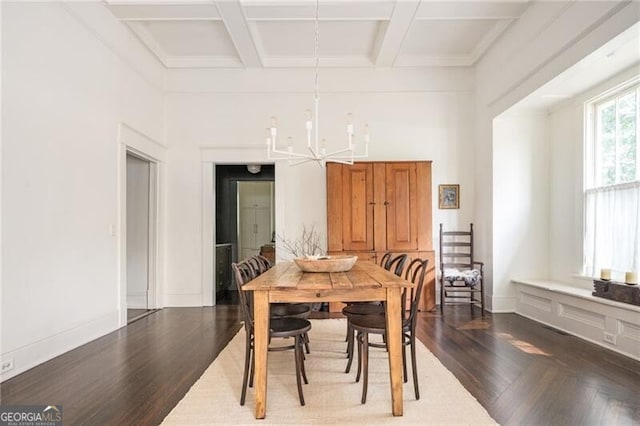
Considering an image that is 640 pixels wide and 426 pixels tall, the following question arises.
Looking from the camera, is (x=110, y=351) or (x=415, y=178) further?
(x=415, y=178)

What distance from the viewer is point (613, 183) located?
4016 millimetres

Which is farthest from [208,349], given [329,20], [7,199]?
[329,20]

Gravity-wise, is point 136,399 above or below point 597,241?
below

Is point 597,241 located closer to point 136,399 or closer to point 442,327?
point 442,327

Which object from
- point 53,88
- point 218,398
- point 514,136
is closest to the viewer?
point 218,398

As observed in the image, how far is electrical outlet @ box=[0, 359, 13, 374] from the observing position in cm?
275

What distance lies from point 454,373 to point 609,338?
1697mm

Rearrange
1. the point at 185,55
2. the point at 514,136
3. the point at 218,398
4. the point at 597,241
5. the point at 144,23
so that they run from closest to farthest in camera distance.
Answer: the point at 218,398 → the point at 597,241 → the point at 144,23 → the point at 514,136 → the point at 185,55

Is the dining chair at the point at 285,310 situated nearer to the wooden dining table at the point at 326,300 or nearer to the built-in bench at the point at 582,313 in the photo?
the wooden dining table at the point at 326,300

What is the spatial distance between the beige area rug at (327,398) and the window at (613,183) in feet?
7.69

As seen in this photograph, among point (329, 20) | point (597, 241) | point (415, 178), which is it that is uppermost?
point (329, 20)

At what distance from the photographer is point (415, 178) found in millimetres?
5188

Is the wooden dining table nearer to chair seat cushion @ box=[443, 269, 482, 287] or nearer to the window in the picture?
the window

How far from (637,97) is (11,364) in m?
5.84
